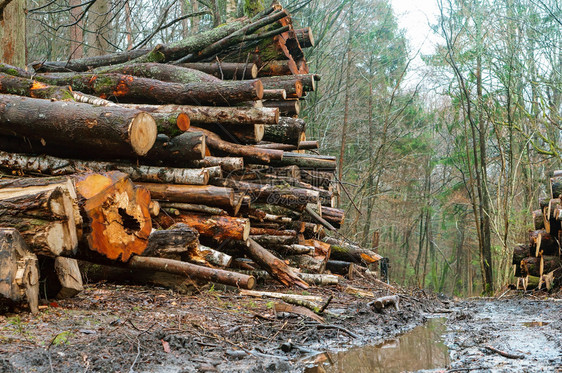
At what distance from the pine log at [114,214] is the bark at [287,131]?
339cm

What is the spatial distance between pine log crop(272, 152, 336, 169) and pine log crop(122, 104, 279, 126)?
4.61ft

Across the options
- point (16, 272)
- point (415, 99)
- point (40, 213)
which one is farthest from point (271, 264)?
point (415, 99)

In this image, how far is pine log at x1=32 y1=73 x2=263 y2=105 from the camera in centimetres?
720

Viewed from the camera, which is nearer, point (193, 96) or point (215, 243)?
point (215, 243)

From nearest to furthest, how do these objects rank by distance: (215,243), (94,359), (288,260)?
1. (94,359)
2. (215,243)
3. (288,260)

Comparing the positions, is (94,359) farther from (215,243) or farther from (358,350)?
(215,243)

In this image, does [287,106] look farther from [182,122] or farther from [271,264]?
[271,264]

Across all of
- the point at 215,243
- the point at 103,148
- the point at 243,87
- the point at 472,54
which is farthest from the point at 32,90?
the point at 472,54

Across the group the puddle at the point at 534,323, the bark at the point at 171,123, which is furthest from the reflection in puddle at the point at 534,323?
the bark at the point at 171,123

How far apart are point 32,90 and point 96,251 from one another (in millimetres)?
3718

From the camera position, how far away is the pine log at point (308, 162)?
861 cm

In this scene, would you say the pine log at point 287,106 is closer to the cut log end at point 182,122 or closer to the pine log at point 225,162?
the pine log at point 225,162

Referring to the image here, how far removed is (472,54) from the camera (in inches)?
512

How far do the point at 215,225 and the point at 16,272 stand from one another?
2.86m
